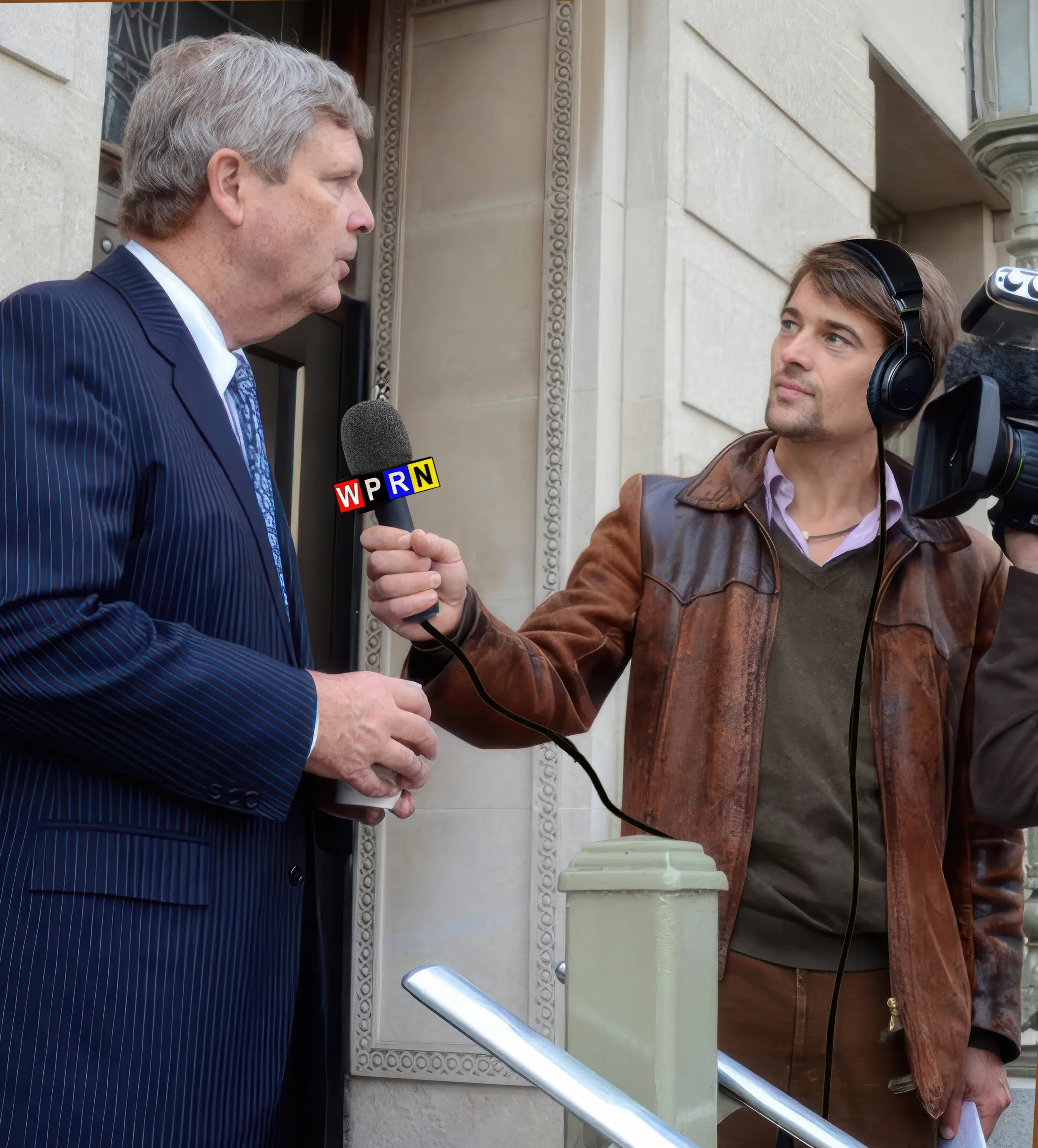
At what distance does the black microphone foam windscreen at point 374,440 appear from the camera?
1821 mm

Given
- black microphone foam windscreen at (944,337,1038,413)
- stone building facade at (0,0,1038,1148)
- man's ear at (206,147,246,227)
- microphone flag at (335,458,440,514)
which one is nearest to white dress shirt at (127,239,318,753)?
man's ear at (206,147,246,227)

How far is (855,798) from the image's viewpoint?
2164mm

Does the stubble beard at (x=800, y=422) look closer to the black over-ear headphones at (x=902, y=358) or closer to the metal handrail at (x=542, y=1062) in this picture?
the black over-ear headphones at (x=902, y=358)

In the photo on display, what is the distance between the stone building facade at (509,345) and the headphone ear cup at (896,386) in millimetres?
2396

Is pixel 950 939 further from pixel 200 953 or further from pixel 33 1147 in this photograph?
pixel 33 1147

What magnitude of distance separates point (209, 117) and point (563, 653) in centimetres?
97

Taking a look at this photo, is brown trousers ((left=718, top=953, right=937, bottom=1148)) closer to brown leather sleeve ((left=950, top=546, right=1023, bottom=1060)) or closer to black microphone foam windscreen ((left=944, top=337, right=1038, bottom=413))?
brown leather sleeve ((left=950, top=546, right=1023, bottom=1060))

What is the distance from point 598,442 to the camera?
189 inches

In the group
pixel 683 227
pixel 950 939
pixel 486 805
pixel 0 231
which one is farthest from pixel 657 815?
pixel 683 227

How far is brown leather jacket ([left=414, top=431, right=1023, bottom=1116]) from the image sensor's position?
2.23 meters

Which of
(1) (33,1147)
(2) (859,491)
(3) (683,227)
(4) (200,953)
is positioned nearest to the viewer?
(1) (33,1147)

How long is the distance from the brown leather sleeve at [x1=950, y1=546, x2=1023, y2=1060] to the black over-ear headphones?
36cm

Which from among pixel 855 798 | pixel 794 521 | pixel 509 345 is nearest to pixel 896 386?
pixel 794 521

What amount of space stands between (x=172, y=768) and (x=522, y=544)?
3272 mm
